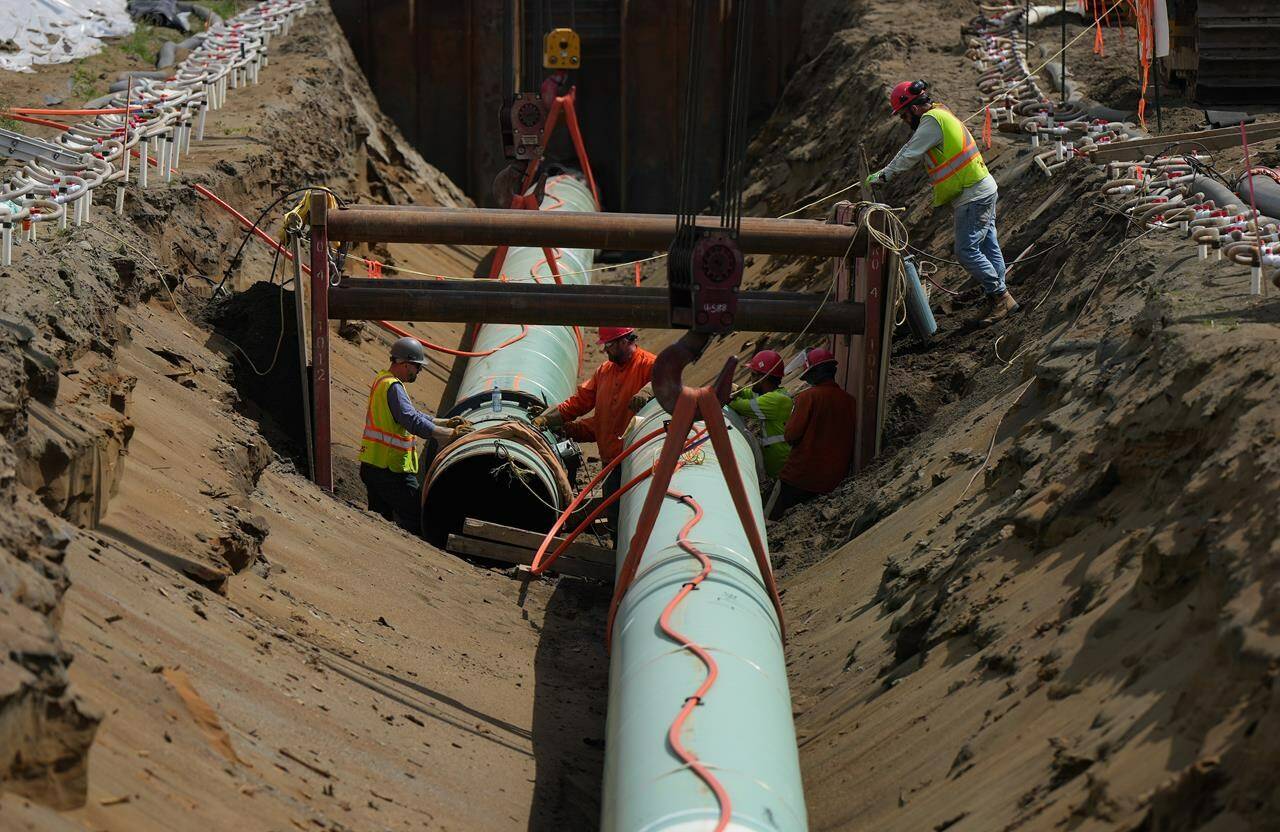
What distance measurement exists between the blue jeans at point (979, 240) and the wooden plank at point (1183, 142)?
4.58 ft

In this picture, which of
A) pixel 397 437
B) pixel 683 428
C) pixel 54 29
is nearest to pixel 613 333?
pixel 397 437

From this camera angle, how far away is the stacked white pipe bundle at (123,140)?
1037 centimetres

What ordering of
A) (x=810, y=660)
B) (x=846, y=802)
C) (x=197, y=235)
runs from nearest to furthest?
1. (x=846, y=802)
2. (x=810, y=660)
3. (x=197, y=235)

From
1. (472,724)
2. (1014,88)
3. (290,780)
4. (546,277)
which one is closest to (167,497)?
(472,724)

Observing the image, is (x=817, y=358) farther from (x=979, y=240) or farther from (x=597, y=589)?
(x=597, y=589)

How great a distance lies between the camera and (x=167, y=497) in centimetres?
798

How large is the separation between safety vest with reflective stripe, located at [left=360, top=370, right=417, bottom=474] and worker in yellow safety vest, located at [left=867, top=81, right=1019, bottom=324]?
4061 millimetres

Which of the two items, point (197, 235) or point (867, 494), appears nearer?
point (867, 494)

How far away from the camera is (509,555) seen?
1047 cm

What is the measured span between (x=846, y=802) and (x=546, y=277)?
982cm

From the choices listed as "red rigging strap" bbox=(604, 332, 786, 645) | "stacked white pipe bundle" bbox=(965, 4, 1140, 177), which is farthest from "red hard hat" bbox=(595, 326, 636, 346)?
"stacked white pipe bundle" bbox=(965, 4, 1140, 177)

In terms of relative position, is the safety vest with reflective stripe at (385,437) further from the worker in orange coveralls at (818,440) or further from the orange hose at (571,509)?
the worker in orange coveralls at (818,440)

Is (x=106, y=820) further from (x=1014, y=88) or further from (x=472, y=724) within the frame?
(x=1014, y=88)

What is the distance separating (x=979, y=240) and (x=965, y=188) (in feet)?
1.30
